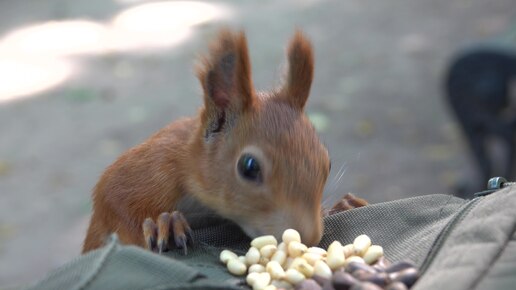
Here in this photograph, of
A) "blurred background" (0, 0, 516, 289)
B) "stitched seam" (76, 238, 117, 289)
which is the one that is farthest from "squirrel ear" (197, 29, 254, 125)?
"blurred background" (0, 0, 516, 289)

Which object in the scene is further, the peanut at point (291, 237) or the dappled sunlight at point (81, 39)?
the dappled sunlight at point (81, 39)

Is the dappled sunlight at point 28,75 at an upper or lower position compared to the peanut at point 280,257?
upper

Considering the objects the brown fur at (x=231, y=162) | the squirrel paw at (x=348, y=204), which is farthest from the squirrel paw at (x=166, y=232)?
the squirrel paw at (x=348, y=204)

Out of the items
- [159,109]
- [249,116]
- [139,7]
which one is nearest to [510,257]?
[249,116]

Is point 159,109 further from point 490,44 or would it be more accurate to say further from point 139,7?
point 490,44

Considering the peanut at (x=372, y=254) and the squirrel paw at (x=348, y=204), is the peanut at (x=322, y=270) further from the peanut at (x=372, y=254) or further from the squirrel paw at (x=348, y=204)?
the squirrel paw at (x=348, y=204)

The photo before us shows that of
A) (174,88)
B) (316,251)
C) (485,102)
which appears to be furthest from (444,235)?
(174,88)

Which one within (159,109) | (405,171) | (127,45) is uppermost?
(127,45)
